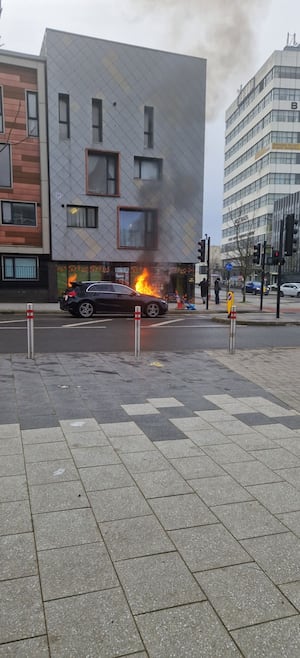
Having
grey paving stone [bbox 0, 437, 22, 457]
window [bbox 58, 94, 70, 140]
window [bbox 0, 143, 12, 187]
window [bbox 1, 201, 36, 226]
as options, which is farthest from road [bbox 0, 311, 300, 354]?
window [bbox 58, 94, 70, 140]

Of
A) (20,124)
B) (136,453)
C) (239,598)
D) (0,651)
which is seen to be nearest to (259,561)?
(239,598)

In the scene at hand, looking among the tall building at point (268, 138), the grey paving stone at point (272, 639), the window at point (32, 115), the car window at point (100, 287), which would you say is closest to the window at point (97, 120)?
the window at point (32, 115)

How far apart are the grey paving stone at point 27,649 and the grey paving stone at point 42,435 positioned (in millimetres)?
2509

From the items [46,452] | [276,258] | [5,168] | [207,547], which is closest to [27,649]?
[207,547]

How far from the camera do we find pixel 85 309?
18.6 m

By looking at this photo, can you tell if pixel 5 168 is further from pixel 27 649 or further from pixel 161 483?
pixel 27 649

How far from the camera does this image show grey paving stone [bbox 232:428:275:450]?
14.9 feet

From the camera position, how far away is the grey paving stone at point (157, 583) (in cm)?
233

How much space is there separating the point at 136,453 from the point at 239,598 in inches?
79.0

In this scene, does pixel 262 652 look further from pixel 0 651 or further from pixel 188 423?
pixel 188 423

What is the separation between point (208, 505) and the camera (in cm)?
333

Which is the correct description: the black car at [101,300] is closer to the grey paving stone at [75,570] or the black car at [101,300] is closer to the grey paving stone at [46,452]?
the grey paving stone at [46,452]

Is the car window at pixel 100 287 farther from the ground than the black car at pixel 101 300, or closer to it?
farther from the ground

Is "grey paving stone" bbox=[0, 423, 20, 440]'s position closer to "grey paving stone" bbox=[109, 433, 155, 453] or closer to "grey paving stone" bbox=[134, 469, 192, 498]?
"grey paving stone" bbox=[109, 433, 155, 453]
